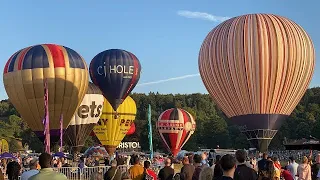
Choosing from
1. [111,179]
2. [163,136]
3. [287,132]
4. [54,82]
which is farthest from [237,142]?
[111,179]

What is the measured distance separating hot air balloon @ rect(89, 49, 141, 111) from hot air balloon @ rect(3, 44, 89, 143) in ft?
28.6

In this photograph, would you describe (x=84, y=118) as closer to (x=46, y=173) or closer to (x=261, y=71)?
(x=261, y=71)

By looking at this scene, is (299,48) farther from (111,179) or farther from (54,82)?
(111,179)

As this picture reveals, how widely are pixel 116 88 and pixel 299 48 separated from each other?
575 inches

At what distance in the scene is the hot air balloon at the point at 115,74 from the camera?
40.8m

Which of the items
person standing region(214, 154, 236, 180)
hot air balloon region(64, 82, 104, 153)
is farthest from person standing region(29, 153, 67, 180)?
hot air balloon region(64, 82, 104, 153)

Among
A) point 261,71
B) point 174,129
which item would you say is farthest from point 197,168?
point 174,129

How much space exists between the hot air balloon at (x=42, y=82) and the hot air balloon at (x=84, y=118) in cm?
829

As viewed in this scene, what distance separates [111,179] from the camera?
9.62 metres

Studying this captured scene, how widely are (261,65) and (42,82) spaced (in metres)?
15.2

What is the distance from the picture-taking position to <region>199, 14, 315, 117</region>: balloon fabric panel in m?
35.6

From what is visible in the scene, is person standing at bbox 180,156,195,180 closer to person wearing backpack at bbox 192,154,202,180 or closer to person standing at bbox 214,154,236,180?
person wearing backpack at bbox 192,154,202,180

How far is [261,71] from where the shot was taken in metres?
35.6

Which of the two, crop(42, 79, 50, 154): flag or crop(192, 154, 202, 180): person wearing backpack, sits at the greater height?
crop(42, 79, 50, 154): flag
